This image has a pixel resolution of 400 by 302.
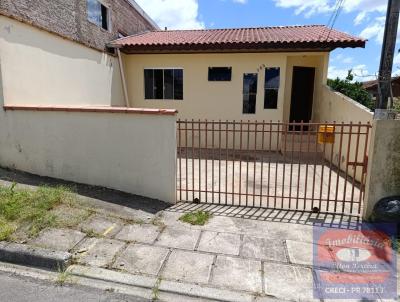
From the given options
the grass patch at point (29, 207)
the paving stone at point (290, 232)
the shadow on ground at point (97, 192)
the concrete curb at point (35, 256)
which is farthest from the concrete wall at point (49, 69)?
the paving stone at point (290, 232)

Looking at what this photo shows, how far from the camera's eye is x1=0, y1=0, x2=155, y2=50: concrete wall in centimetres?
659

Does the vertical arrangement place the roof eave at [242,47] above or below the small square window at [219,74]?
above

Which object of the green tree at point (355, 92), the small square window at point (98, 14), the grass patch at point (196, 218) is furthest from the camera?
the green tree at point (355, 92)

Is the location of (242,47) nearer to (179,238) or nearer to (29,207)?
(179,238)

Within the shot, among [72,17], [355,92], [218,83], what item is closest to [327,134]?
[218,83]

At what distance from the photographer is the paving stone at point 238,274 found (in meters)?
3.19

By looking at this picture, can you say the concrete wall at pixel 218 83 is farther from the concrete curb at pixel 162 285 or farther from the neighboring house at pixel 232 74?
the concrete curb at pixel 162 285

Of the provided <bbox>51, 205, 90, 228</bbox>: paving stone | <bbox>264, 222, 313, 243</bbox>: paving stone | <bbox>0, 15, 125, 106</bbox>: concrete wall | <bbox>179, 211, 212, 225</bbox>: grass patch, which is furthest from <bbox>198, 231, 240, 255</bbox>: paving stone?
<bbox>0, 15, 125, 106</bbox>: concrete wall

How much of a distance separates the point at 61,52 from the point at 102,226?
18.5 feet

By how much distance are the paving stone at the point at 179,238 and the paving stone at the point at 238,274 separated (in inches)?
19.9

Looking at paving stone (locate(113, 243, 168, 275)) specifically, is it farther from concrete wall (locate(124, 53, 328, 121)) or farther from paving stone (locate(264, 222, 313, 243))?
concrete wall (locate(124, 53, 328, 121))

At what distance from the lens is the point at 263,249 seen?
393cm

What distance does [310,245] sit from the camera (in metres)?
4.07

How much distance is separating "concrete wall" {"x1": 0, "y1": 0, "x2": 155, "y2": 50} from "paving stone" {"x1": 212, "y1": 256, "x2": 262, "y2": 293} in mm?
6164
